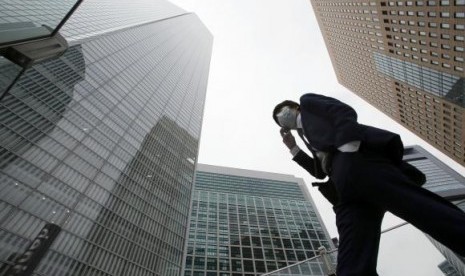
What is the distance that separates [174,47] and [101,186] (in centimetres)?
7608

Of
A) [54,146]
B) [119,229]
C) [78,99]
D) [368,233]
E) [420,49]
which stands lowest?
[368,233]

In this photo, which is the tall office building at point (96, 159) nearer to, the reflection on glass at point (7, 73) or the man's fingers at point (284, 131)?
the reflection on glass at point (7, 73)

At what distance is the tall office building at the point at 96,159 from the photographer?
42.8m

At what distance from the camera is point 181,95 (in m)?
99.1

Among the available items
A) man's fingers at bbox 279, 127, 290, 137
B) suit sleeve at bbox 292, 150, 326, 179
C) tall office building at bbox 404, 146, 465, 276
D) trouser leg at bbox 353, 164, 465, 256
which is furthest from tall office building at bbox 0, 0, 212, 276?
tall office building at bbox 404, 146, 465, 276

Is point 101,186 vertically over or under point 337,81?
under

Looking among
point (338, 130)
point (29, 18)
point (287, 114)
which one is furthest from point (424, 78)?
point (338, 130)

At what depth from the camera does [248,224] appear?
295ft

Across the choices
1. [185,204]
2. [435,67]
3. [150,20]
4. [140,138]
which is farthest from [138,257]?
[150,20]

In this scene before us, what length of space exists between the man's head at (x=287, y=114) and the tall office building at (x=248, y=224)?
3056 inches

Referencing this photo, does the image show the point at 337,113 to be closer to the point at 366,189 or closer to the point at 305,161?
the point at 366,189

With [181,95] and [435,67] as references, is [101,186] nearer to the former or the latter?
[181,95]

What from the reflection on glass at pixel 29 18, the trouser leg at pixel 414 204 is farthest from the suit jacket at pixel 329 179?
the reflection on glass at pixel 29 18

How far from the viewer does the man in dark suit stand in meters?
1.98
